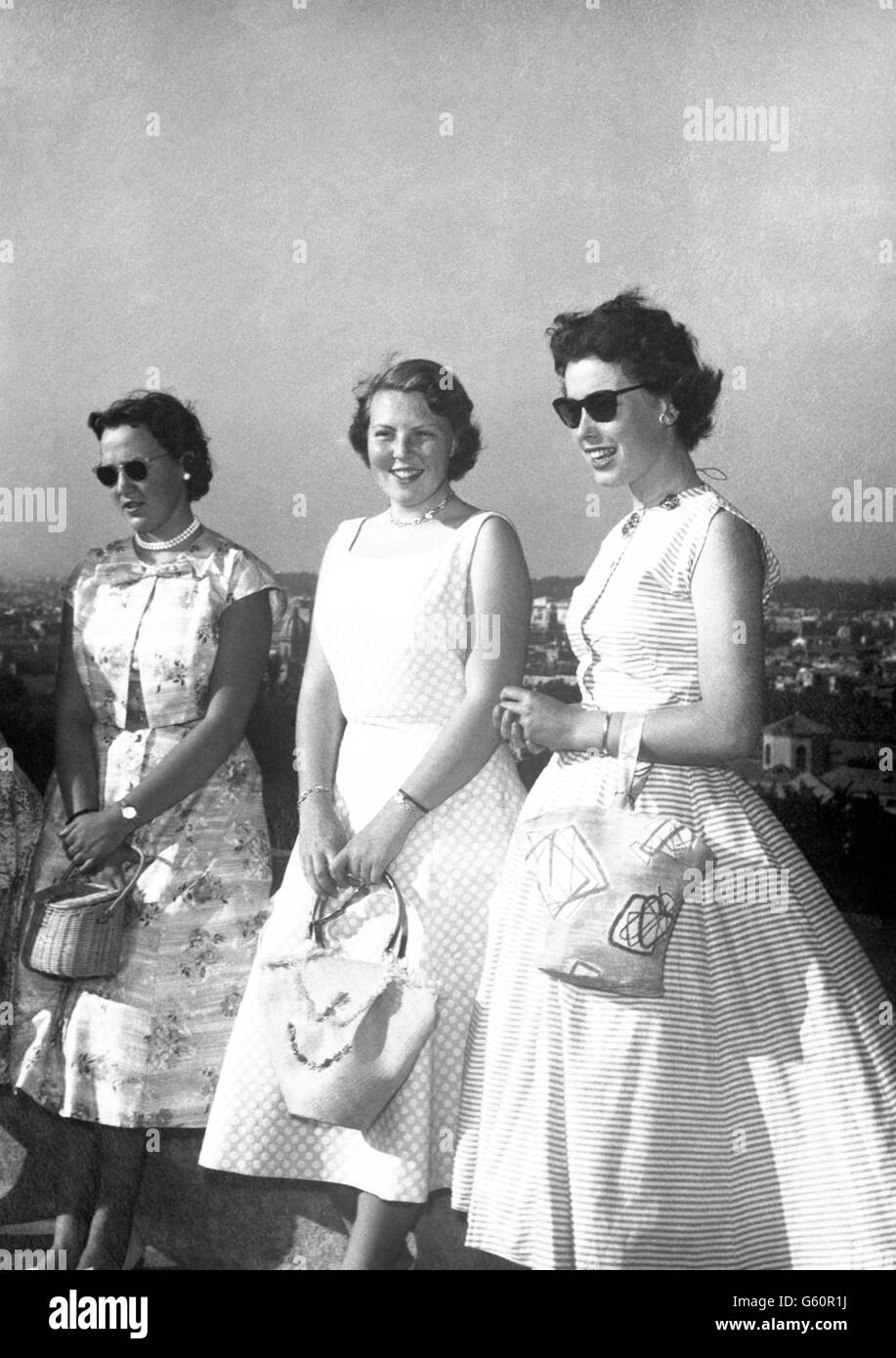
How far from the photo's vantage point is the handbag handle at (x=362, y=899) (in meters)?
3.15

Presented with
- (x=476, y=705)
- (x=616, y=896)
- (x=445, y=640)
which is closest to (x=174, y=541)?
(x=445, y=640)

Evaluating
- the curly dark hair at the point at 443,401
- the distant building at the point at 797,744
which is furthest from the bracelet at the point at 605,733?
the curly dark hair at the point at 443,401

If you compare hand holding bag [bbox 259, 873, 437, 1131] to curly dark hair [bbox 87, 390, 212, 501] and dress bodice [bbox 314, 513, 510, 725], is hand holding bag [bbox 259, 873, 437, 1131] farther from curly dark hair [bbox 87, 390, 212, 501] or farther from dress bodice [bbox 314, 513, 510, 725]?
curly dark hair [bbox 87, 390, 212, 501]

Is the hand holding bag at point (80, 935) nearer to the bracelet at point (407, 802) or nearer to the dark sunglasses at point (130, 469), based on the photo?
the bracelet at point (407, 802)

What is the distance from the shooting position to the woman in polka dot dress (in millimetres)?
3158

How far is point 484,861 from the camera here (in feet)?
10.6

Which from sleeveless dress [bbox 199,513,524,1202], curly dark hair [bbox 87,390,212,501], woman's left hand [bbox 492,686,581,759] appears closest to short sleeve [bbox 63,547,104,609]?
curly dark hair [bbox 87,390,212,501]

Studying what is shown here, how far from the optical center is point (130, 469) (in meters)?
3.55

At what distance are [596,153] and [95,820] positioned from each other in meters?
1.87

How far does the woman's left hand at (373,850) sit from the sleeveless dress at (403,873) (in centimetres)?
5

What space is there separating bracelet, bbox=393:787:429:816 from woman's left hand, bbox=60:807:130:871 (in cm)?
68

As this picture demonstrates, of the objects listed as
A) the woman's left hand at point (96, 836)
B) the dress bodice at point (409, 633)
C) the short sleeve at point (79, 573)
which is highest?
the short sleeve at point (79, 573)
